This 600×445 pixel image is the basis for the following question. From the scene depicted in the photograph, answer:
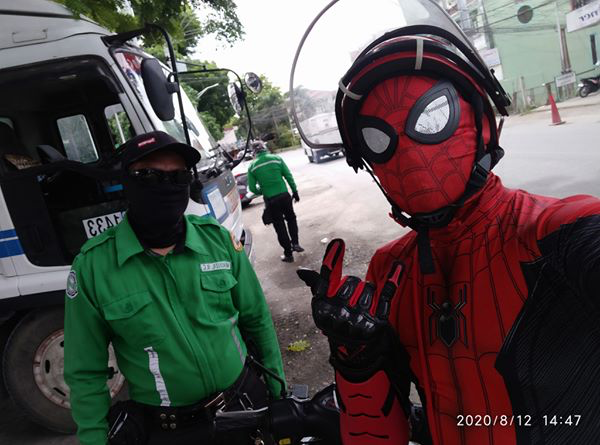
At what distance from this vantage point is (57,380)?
9.82 feet

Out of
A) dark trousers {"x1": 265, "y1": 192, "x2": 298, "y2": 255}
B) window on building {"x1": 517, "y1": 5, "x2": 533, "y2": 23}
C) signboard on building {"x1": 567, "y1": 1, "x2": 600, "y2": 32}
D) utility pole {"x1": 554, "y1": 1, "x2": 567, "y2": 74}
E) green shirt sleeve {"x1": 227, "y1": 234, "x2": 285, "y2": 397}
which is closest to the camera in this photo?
green shirt sleeve {"x1": 227, "y1": 234, "x2": 285, "y2": 397}

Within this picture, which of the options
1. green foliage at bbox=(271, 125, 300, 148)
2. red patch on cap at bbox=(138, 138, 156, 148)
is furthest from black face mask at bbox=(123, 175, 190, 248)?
green foliage at bbox=(271, 125, 300, 148)

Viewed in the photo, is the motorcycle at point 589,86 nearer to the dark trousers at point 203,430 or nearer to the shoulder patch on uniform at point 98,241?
the dark trousers at point 203,430

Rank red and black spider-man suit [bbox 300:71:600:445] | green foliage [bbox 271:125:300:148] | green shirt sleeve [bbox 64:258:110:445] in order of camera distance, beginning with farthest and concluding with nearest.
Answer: green foliage [bbox 271:125:300:148], green shirt sleeve [bbox 64:258:110:445], red and black spider-man suit [bbox 300:71:600:445]

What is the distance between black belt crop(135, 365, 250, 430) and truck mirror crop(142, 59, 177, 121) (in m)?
1.85

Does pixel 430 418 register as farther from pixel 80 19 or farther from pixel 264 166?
pixel 264 166

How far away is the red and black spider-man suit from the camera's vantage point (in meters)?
0.83

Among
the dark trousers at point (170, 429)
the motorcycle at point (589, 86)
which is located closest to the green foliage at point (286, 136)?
the dark trousers at point (170, 429)

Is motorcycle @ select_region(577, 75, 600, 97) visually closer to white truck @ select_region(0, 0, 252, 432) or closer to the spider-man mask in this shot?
white truck @ select_region(0, 0, 252, 432)

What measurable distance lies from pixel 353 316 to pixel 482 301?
0.30 meters

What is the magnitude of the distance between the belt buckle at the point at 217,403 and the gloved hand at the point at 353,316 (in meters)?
0.81

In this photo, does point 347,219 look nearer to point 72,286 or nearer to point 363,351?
point 72,286

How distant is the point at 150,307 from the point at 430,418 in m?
1.10

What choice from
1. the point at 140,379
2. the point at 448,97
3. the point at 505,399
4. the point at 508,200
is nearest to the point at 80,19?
the point at 140,379
